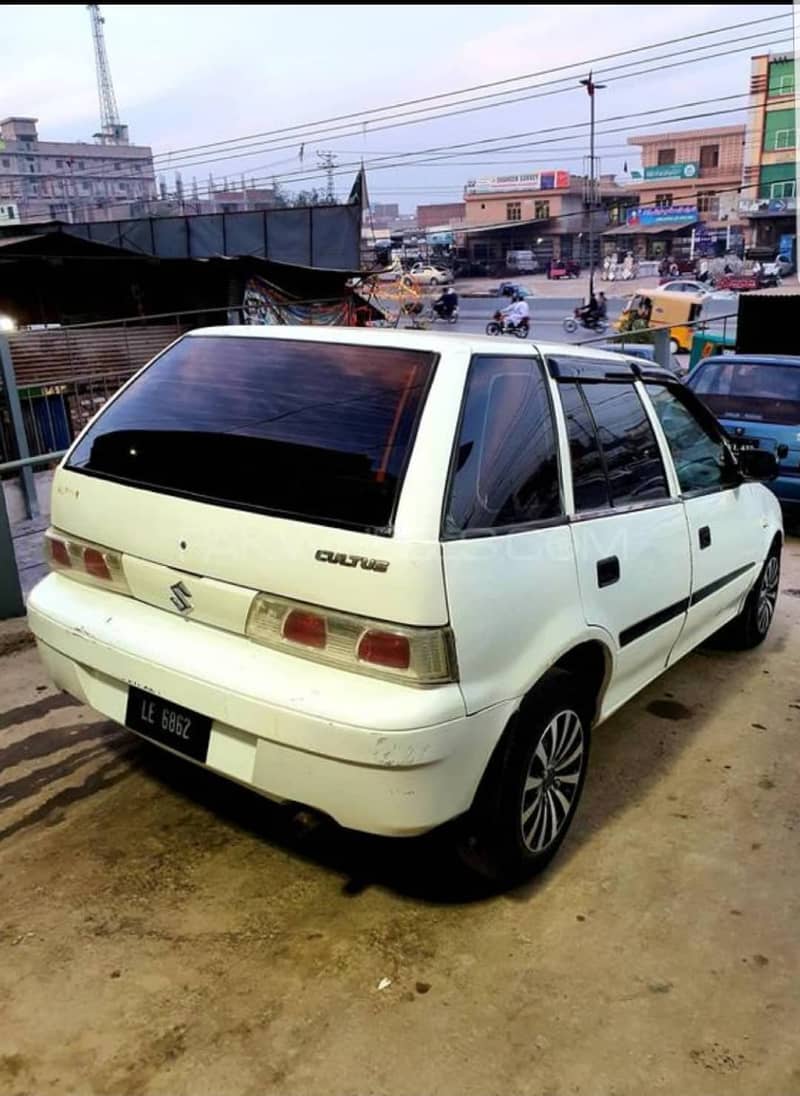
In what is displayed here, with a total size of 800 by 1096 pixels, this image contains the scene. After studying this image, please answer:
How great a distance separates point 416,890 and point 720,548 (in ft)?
6.70

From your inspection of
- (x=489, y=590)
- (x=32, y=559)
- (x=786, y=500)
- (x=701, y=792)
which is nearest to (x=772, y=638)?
(x=701, y=792)

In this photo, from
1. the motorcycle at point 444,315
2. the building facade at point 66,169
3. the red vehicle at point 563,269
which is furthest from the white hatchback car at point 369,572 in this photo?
the building facade at point 66,169

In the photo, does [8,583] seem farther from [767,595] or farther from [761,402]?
[761,402]

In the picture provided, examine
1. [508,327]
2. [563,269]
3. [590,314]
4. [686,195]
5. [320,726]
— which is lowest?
[508,327]

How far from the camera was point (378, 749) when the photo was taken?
1989mm

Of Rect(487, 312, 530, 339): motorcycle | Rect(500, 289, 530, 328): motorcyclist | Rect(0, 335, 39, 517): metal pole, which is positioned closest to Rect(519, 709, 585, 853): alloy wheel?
Rect(0, 335, 39, 517): metal pole

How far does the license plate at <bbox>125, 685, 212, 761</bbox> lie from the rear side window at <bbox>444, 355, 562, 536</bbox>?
91cm

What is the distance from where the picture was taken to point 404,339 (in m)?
2.50

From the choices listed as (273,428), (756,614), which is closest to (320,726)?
(273,428)

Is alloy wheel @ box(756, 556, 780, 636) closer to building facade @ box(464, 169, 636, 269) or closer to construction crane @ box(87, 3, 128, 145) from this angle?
building facade @ box(464, 169, 636, 269)

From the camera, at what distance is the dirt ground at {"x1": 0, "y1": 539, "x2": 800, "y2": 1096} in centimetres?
192

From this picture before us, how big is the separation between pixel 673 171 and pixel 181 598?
7451cm

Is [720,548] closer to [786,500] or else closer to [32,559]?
[786,500]

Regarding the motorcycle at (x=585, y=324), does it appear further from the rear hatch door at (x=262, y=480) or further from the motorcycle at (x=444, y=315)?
the rear hatch door at (x=262, y=480)
